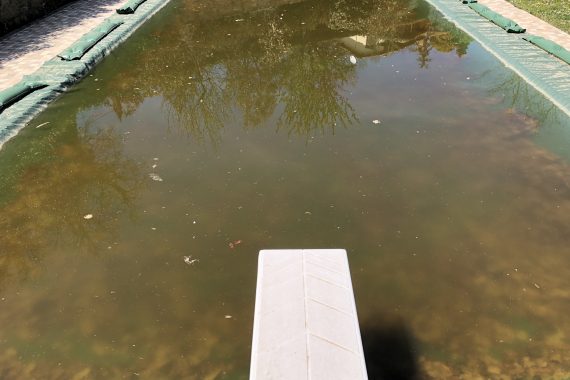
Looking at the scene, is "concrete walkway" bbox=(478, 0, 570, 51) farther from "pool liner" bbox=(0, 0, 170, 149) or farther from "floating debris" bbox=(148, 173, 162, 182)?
"pool liner" bbox=(0, 0, 170, 149)

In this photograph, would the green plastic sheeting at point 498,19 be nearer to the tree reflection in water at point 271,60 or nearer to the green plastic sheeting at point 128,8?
the tree reflection in water at point 271,60

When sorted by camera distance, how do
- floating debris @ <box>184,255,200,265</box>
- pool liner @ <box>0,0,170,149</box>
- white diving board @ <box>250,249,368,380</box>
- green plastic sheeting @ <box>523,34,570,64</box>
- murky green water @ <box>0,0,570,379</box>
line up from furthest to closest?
1. green plastic sheeting @ <box>523,34,570,64</box>
2. pool liner @ <box>0,0,170,149</box>
3. floating debris @ <box>184,255,200,265</box>
4. murky green water @ <box>0,0,570,379</box>
5. white diving board @ <box>250,249,368,380</box>

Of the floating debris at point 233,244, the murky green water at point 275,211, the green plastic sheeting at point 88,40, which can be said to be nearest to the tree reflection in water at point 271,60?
the murky green water at point 275,211

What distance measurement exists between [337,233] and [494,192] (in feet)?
7.01

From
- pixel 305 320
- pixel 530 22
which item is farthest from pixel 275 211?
→ pixel 530 22

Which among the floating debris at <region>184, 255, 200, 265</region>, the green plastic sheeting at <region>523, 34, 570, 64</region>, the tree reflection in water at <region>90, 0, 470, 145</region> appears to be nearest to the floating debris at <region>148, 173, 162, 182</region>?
the tree reflection in water at <region>90, 0, 470, 145</region>

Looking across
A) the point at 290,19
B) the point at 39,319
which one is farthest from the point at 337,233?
the point at 290,19

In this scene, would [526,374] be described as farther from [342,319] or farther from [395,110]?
[395,110]

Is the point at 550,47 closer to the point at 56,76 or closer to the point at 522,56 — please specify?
the point at 522,56

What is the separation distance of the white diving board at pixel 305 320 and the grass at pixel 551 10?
10.3 meters

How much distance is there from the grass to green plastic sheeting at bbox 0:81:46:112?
11493 mm

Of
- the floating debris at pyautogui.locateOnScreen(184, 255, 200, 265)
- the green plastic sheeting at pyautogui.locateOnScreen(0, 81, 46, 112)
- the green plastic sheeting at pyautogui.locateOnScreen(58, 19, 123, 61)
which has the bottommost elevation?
the floating debris at pyautogui.locateOnScreen(184, 255, 200, 265)

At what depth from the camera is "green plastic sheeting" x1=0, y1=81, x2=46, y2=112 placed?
7.00m

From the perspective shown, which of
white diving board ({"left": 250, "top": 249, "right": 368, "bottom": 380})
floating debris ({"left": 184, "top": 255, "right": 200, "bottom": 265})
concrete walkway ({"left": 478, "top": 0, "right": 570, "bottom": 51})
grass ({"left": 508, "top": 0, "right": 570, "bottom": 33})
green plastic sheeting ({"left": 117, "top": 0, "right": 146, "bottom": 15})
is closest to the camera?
white diving board ({"left": 250, "top": 249, "right": 368, "bottom": 380})
